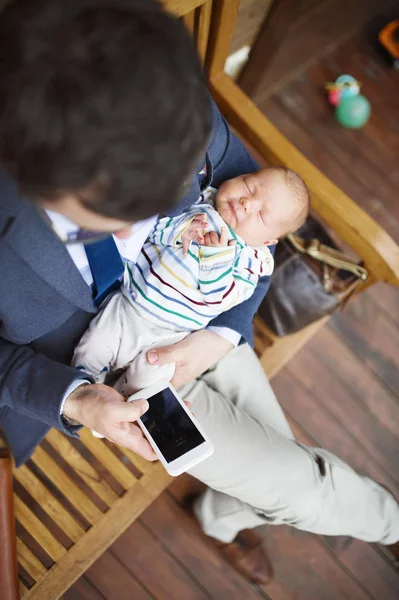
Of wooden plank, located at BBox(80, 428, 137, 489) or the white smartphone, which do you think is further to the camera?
wooden plank, located at BBox(80, 428, 137, 489)

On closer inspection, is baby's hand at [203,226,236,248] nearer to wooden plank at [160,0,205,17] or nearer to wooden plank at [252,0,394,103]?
wooden plank at [160,0,205,17]

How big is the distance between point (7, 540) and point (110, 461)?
288 millimetres

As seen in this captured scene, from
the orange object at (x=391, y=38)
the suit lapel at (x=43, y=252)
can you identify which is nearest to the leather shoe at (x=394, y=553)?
the suit lapel at (x=43, y=252)

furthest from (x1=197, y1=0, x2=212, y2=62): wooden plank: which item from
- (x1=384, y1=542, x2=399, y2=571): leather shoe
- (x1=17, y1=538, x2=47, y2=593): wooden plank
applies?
(x1=384, y1=542, x2=399, y2=571): leather shoe

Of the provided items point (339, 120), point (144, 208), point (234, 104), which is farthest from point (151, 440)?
point (339, 120)

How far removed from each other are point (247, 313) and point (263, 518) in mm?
583

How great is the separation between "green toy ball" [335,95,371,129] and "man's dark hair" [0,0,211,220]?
1760 millimetres

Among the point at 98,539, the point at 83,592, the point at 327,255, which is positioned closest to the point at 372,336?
the point at 327,255

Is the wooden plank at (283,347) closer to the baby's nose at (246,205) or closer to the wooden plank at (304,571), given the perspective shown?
the baby's nose at (246,205)

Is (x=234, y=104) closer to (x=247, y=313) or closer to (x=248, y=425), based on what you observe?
(x=247, y=313)

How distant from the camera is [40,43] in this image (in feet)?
1.35

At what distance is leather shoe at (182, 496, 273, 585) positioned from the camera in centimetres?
151

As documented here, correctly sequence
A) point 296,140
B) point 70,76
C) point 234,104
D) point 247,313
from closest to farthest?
point 70,76
point 247,313
point 234,104
point 296,140

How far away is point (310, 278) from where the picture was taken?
49.8 inches
